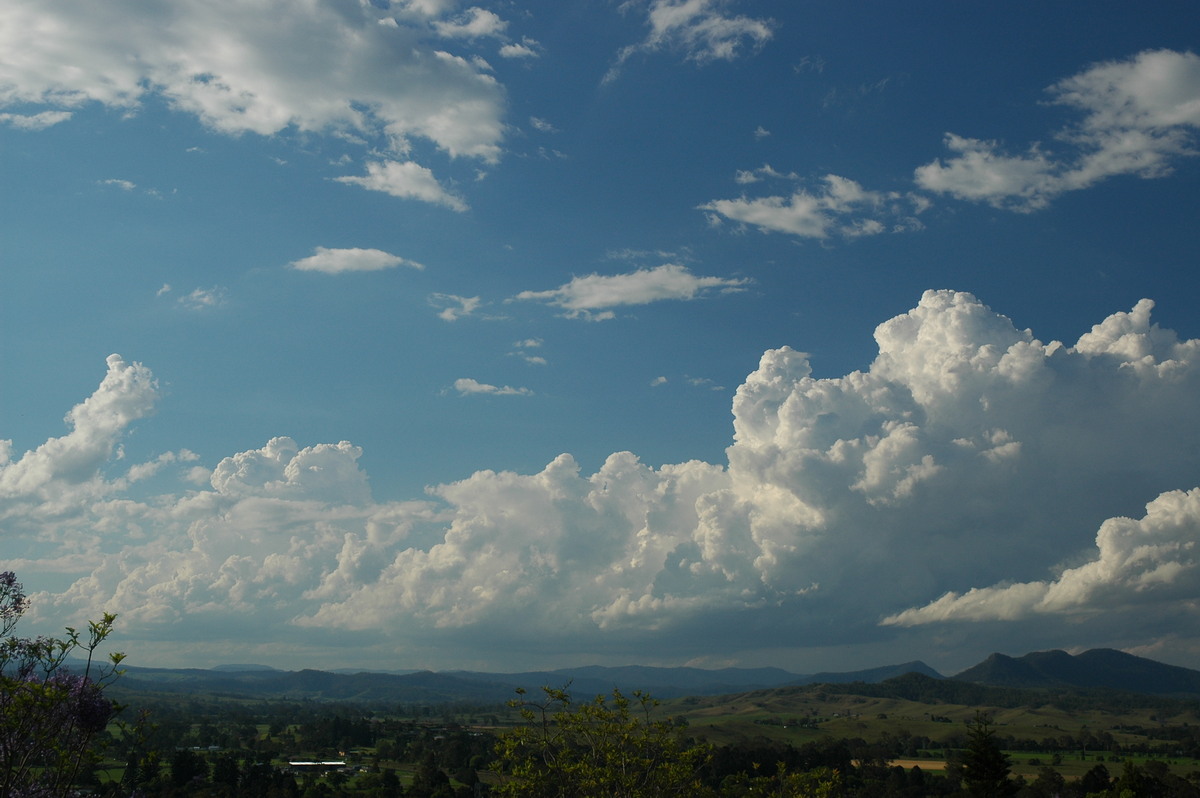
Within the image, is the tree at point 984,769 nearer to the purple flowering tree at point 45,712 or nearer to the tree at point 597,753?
the tree at point 597,753

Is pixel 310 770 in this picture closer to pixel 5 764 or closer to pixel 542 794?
pixel 542 794

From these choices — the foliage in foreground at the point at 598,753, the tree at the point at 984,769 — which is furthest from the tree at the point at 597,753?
the tree at the point at 984,769

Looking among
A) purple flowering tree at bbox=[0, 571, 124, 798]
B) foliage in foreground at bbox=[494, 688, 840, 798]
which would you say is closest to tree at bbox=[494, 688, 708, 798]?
foliage in foreground at bbox=[494, 688, 840, 798]

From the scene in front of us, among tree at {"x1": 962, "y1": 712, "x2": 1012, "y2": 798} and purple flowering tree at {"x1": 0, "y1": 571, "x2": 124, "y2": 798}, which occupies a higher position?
purple flowering tree at {"x1": 0, "y1": 571, "x2": 124, "y2": 798}

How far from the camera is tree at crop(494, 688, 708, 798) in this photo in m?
31.5

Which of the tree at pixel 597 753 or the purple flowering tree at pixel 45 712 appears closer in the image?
the purple flowering tree at pixel 45 712

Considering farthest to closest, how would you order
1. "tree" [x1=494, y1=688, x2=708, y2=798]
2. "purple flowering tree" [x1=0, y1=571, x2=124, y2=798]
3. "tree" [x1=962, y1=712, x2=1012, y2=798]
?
1. "tree" [x1=962, y1=712, x2=1012, y2=798]
2. "tree" [x1=494, y1=688, x2=708, y2=798]
3. "purple flowering tree" [x1=0, y1=571, x2=124, y2=798]

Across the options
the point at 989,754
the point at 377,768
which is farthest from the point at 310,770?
the point at 989,754

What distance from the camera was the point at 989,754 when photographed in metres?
110

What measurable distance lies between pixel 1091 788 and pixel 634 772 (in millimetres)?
158742

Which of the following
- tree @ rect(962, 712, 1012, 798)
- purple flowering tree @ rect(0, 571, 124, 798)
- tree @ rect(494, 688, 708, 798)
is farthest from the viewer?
tree @ rect(962, 712, 1012, 798)

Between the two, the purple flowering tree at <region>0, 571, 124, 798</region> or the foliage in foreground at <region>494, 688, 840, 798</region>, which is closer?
the purple flowering tree at <region>0, 571, 124, 798</region>

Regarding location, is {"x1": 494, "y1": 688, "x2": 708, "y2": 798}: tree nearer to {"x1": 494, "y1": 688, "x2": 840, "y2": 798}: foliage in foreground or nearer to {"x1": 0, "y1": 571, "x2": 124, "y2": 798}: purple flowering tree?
{"x1": 494, "y1": 688, "x2": 840, "y2": 798}: foliage in foreground

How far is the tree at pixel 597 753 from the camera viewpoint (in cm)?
3153
